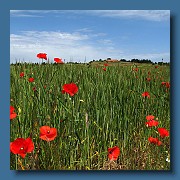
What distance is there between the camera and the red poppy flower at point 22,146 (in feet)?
5.39

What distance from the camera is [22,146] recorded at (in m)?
1.67

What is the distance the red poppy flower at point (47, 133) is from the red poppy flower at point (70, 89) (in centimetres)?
22

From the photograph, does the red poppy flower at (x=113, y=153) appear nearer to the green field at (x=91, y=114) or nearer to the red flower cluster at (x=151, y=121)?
the green field at (x=91, y=114)

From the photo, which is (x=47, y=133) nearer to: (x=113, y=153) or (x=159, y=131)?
(x=113, y=153)

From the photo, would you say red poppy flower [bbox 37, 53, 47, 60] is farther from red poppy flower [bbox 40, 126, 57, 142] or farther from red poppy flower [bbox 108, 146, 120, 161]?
red poppy flower [bbox 108, 146, 120, 161]

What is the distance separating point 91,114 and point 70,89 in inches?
7.2

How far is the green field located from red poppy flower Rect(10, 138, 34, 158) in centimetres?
Answer: 5

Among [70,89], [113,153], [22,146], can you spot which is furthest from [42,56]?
[113,153]

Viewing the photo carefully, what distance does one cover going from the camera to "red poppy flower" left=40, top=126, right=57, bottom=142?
1661mm

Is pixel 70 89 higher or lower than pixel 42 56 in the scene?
lower

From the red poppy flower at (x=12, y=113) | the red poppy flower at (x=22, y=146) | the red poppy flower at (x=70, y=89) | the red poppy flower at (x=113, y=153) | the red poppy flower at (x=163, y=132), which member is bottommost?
the red poppy flower at (x=113, y=153)

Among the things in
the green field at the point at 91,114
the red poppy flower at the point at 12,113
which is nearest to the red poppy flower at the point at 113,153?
the green field at the point at 91,114

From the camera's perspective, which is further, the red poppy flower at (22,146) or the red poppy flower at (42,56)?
the red poppy flower at (42,56)

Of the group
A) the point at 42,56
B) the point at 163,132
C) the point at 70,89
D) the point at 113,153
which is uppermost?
the point at 42,56
